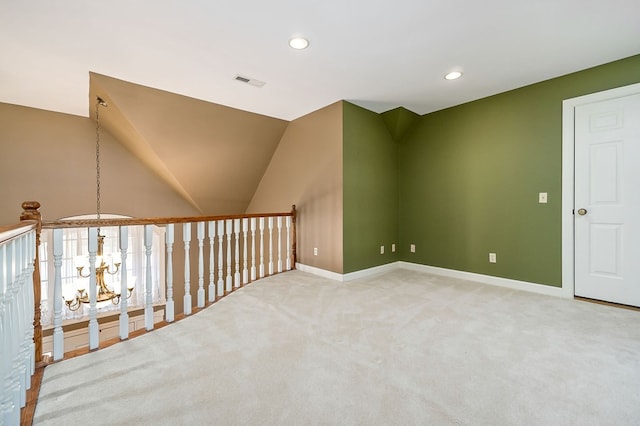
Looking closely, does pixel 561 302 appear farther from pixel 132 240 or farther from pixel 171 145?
pixel 132 240

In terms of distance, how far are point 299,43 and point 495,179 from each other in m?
2.77

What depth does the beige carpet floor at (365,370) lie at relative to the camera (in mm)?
1321

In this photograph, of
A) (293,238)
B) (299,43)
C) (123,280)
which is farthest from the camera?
(293,238)

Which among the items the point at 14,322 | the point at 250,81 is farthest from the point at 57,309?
the point at 250,81

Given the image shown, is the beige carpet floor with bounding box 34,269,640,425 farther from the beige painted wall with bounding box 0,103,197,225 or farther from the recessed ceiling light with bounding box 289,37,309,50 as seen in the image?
the beige painted wall with bounding box 0,103,197,225

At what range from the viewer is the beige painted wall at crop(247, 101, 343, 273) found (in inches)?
144

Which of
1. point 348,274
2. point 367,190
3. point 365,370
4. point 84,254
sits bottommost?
point 365,370

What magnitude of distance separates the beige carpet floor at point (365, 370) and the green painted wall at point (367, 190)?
125cm

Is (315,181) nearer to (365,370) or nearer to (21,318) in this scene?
(365,370)

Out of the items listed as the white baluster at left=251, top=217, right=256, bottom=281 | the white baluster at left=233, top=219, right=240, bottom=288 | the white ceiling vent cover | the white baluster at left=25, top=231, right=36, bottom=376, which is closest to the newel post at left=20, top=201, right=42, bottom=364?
the white baluster at left=25, top=231, right=36, bottom=376

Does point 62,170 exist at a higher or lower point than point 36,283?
higher

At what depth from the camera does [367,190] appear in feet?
12.9

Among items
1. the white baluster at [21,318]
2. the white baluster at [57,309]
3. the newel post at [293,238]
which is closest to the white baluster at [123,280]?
the white baluster at [57,309]

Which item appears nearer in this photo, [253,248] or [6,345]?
[6,345]
